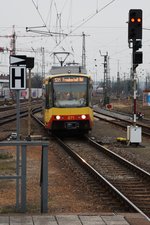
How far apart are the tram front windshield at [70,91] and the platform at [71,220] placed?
52.7 feet

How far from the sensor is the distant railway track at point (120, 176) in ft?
33.5

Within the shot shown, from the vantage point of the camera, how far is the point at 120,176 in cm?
1380

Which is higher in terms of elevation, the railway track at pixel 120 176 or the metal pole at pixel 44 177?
the metal pole at pixel 44 177

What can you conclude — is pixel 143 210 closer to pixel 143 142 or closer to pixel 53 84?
pixel 143 142

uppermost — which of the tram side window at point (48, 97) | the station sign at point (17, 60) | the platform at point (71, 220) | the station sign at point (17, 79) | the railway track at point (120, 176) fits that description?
the station sign at point (17, 60)

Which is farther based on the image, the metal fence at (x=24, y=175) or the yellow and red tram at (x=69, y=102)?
the yellow and red tram at (x=69, y=102)

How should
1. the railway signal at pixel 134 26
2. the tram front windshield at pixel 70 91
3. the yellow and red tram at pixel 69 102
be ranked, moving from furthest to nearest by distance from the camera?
the tram front windshield at pixel 70 91
the yellow and red tram at pixel 69 102
the railway signal at pixel 134 26

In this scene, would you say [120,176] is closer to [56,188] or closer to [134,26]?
[56,188]

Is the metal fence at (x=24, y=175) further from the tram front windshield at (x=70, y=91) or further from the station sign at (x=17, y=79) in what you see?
the tram front windshield at (x=70, y=91)

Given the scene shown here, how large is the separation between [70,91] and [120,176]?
35.6ft

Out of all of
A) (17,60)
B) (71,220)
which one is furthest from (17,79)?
(71,220)

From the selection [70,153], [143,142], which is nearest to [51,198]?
[70,153]

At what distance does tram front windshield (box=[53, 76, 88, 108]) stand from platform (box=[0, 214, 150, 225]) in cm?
1606

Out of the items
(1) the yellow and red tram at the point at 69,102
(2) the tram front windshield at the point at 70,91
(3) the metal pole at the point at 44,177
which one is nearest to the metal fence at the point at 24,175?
(3) the metal pole at the point at 44,177
